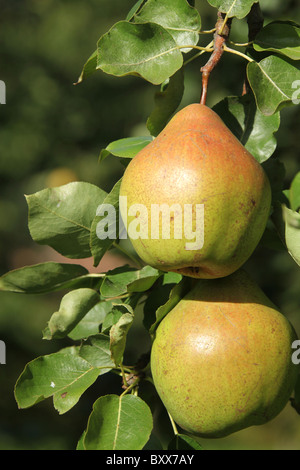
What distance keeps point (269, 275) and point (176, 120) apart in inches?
46.4

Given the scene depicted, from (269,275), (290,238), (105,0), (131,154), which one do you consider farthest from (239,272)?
(105,0)

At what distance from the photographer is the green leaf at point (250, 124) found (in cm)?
86

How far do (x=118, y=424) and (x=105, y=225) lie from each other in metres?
0.28

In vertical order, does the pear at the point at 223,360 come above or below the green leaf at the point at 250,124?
below

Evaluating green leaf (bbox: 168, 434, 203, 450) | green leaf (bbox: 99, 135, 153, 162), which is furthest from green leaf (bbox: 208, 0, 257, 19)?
green leaf (bbox: 168, 434, 203, 450)

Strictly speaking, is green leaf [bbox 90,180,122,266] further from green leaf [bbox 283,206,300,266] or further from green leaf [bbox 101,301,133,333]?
green leaf [bbox 283,206,300,266]

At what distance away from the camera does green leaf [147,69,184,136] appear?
877mm

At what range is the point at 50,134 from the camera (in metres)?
2.77

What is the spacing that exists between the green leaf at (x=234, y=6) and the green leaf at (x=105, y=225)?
0.93 feet

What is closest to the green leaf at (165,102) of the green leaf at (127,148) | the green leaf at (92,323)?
the green leaf at (127,148)

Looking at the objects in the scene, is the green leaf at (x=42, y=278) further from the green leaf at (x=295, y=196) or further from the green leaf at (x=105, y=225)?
the green leaf at (x=295, y=196)

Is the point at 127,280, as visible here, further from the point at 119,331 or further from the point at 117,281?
the point at 119,331

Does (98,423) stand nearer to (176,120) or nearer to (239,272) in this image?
(239,272)

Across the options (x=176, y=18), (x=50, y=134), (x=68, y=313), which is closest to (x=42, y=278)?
(x=68, y=313)
